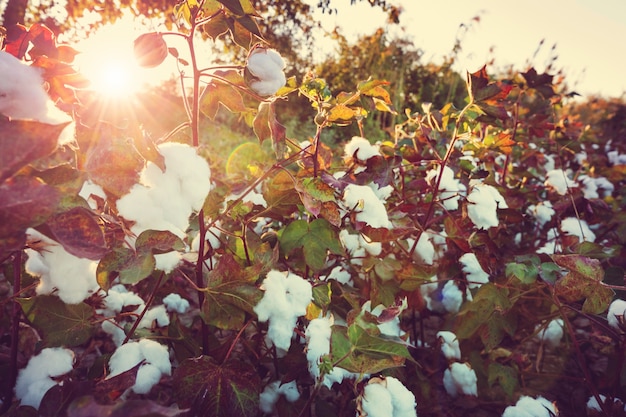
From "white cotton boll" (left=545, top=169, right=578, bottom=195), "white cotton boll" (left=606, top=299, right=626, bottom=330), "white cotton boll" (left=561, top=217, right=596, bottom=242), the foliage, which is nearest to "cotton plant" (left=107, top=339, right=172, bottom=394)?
the foliage

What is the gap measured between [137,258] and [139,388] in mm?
341

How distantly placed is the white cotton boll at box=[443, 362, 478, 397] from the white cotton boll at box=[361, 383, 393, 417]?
0.54 m

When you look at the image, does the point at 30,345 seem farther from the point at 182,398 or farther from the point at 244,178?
the point at 244,178

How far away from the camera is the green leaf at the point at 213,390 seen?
72cm

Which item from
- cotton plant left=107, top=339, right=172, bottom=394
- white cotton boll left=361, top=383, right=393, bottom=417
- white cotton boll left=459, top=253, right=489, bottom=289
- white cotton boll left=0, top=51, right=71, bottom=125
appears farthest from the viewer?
white cotton boll left=459, top=253, right=489, bottom=289

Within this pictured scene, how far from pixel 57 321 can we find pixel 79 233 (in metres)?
0.38

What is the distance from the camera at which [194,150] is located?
0.65 m

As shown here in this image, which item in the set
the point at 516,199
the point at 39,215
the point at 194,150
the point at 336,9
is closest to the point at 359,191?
the point at 194,150

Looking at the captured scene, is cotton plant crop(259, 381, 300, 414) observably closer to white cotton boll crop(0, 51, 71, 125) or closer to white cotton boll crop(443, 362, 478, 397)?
white cotton boll crop(443, 362, 478, 397)

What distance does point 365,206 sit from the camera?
2.84ft

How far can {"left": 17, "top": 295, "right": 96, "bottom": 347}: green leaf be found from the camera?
0.75 m

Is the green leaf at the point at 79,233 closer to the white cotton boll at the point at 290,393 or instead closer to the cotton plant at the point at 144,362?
the cotton plant at the point at 144,362

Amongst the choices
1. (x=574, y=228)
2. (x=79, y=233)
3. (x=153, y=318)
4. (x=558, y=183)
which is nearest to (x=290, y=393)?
(x=153, y=318)

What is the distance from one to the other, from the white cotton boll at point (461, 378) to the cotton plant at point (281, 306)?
0.59 metres
